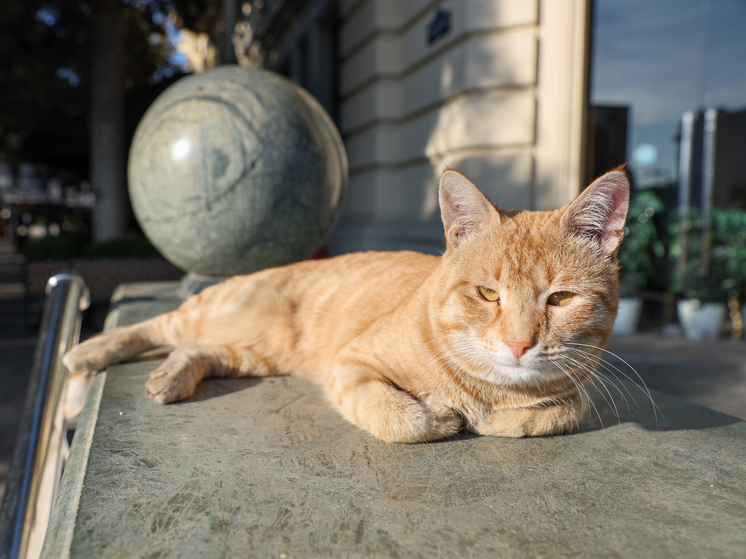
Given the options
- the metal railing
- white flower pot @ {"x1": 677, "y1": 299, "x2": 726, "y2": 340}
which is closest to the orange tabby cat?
the metal railing

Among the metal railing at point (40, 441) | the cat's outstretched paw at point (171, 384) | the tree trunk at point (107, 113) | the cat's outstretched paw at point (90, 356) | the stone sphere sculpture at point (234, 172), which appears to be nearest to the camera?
the metal railing at point (40, 441)

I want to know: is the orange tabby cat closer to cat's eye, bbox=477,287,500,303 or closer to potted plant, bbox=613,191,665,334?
cat's eye, bbox=477,287,500,303

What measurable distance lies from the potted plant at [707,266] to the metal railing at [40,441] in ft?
21.9

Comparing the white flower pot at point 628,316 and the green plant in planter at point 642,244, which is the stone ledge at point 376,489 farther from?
the green plant in planter at point 642,244

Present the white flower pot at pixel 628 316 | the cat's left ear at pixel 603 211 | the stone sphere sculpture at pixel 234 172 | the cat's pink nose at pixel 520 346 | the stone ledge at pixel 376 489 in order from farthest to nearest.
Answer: the white flower pot at pixel 628 316
the stone sphere sculpture at pixel 234 172
the cat's left ear at pixel 603 211
the cat's pink nose at pixel 520 346
the stone ledge at pixel 376 489

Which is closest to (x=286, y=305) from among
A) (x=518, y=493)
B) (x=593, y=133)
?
(x=518, y=493)

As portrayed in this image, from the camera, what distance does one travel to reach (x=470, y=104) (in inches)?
225

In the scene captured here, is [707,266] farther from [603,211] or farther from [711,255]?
[603,211]

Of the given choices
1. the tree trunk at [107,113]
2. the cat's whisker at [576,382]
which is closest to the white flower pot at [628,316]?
the cat's whisker at [576,382]

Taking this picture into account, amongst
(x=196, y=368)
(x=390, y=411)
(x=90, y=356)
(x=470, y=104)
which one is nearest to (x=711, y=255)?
(x=470, y=104)

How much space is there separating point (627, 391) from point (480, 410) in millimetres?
939

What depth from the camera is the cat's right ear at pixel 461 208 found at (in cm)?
179

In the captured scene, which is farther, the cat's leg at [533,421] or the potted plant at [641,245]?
the potted plant at [641,245]

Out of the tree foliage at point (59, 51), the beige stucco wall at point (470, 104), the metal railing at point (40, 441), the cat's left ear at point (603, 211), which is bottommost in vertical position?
the metal railing at point (40, 441)
